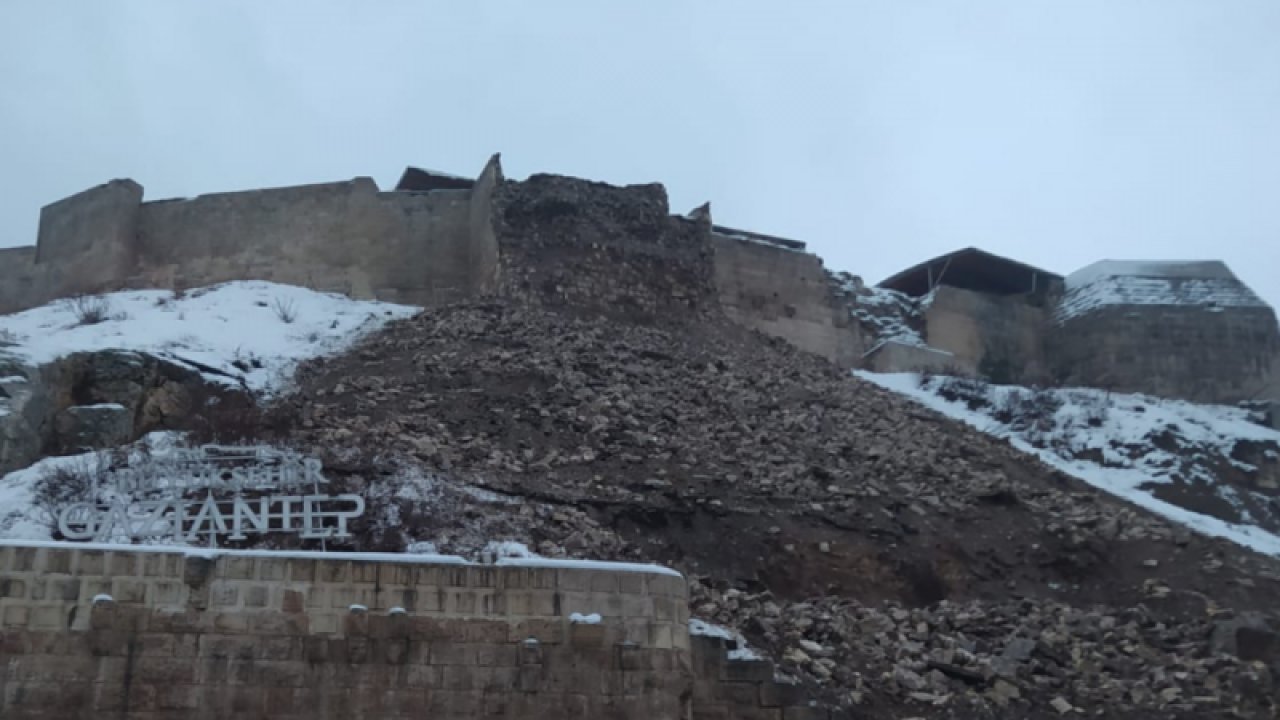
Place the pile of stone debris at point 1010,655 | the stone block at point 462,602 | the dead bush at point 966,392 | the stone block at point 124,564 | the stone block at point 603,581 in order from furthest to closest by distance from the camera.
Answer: the dead bush at point 966,392 → the pile of stone debris at point 1010,655 → the stone block at point 603,581 → the stone block at point 462,602 → the stone block at point 124,564

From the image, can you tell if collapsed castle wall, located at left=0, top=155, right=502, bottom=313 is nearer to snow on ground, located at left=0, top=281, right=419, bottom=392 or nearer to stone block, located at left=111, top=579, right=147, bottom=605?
snow on ground, located at left=0, top=281, right=419, bottom=392

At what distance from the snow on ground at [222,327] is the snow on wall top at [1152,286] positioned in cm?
1544

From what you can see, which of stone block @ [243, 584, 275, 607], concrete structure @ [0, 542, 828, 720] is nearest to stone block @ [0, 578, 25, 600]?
concrete structure @ [0, 542, 828, 720]

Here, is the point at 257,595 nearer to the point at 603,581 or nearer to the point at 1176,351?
the point at 603,581

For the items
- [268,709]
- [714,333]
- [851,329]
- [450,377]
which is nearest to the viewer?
[268,709]

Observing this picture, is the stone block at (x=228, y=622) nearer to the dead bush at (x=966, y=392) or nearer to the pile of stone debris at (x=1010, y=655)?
the pile of stone debris at (x=1010, y=655)

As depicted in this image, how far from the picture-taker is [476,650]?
33.3 ft

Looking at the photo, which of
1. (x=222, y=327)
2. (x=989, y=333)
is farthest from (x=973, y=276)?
(x=222, y=327)

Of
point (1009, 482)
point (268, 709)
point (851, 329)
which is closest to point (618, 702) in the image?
point (268, 709)

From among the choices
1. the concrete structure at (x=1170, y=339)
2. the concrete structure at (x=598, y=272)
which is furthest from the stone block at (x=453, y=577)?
the concrete structure at (x=1170, y=339)

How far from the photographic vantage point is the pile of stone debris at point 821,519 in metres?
12.7

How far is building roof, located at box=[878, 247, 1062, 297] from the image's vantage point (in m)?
29.5

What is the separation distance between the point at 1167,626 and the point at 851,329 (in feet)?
42.3

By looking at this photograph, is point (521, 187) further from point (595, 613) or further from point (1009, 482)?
point (595, 613)
